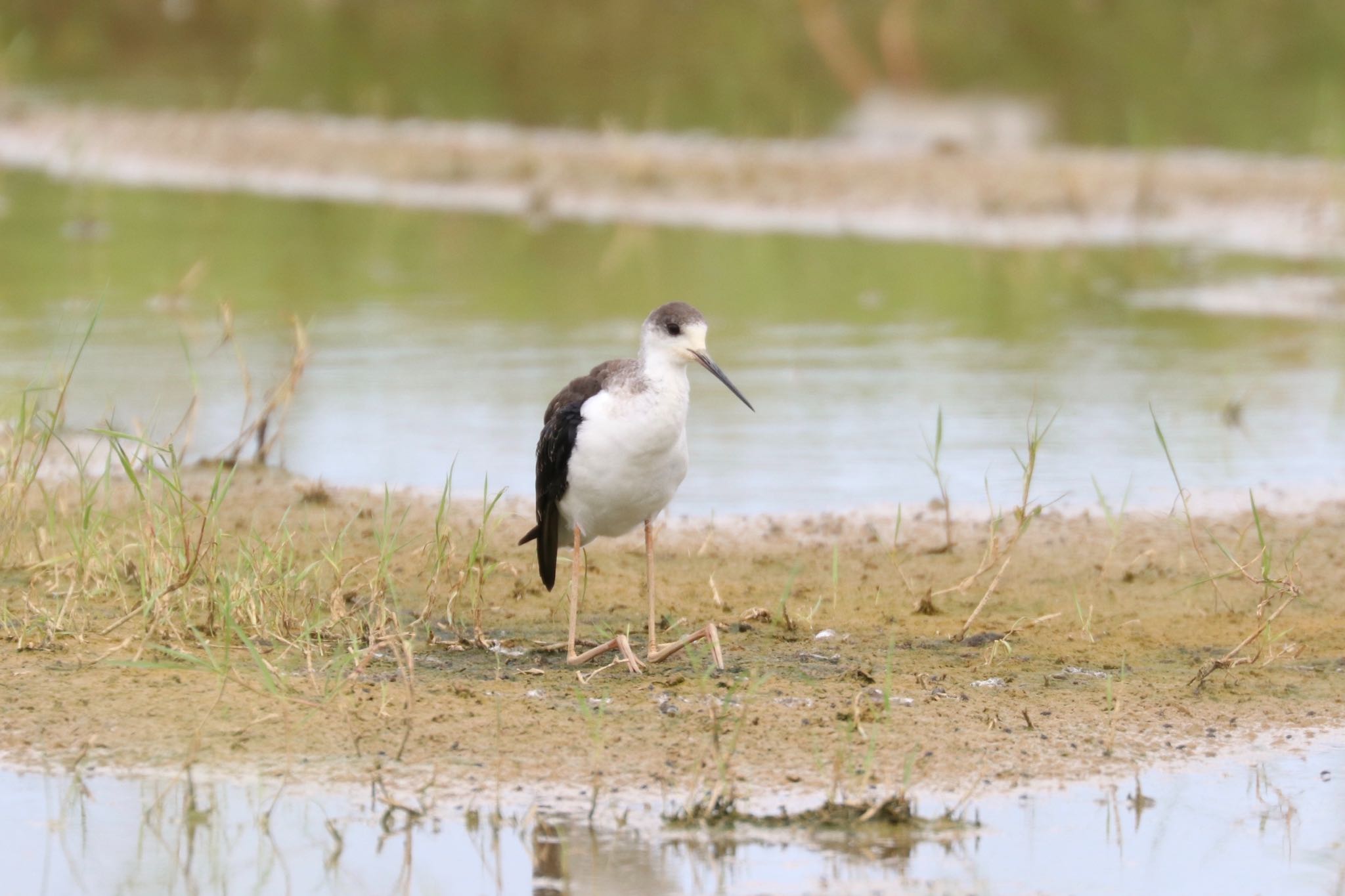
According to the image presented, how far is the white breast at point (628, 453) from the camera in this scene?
568 centimetres

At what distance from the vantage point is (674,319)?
18.8 ft

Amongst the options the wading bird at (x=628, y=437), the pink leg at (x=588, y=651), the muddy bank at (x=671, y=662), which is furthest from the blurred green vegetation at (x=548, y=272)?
the pink leg at (x=588, y=651)

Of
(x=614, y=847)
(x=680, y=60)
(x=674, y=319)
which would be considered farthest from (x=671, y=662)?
(x=680, y=60)

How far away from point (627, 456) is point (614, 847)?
5.16 ft

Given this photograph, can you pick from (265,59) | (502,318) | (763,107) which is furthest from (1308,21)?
(502,318)

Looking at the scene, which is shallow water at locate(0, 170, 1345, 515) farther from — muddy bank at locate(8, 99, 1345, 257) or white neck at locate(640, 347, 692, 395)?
white neck at locate(640, 347, 692, 395)

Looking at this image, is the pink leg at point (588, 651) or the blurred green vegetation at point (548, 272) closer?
the pink leg at point (588, 651)

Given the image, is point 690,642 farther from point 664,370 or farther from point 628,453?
point 664,370

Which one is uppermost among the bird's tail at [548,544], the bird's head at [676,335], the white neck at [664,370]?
the bird's head at [676,335]

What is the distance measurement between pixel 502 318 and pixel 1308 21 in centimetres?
1430

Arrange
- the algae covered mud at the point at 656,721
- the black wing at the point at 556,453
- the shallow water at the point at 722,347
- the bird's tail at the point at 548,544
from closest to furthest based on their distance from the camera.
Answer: the algae covered mud at the point at 656,721, the black wing at the point at 556,453, the bird's tail at the point at 548,544, the shallow water at the point at 722,347

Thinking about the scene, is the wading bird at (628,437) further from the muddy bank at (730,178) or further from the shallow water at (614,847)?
the muddy bank at (730,178)

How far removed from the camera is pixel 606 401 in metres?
5.72

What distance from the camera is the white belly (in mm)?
5684
